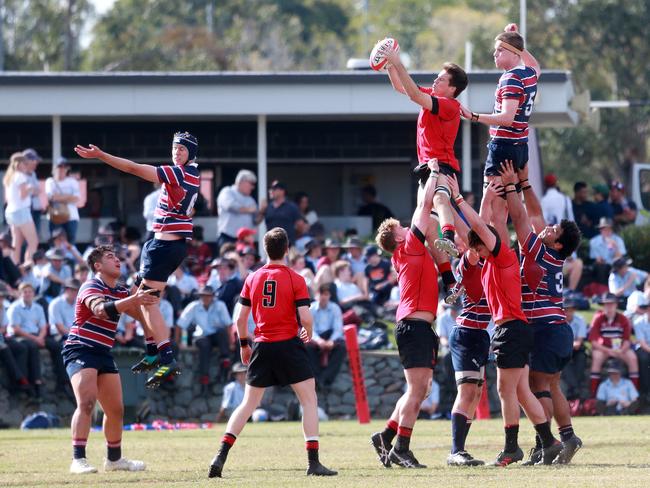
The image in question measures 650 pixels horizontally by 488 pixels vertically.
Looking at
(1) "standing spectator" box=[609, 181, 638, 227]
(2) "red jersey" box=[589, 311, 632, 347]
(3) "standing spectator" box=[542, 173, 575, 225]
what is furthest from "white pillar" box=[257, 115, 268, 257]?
(2) "red jersey" box=[589, 311, 632, 347]

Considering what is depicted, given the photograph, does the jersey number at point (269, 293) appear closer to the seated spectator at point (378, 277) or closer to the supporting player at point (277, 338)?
the supporting player at point (277, 338)

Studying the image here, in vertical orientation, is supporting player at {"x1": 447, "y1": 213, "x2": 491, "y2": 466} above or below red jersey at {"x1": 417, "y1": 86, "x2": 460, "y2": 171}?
below

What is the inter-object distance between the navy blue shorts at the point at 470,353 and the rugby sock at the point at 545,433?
642mm

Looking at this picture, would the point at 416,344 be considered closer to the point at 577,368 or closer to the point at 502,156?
the point at 502,156

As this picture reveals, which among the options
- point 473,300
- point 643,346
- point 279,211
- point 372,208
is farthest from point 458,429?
point 372,208

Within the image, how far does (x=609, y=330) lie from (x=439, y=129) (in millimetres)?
10252

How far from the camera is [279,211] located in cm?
2420

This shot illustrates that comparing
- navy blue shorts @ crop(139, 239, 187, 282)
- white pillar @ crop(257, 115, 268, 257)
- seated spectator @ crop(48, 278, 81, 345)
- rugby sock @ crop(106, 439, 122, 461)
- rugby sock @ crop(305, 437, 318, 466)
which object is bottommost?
rugby sock @ crop(106, 439, 122, 461)

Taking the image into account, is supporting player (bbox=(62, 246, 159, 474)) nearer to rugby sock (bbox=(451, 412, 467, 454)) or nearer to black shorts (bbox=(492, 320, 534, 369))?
rugby sock (bbox=(451, 412, 467, 454))

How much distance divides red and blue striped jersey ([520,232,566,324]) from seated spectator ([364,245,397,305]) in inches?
440

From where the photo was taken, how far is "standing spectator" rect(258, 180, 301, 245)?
950 inches

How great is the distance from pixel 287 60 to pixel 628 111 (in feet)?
70.2

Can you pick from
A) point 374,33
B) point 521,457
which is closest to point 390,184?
point 521,457

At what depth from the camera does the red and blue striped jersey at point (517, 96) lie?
1247 cm
